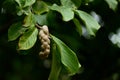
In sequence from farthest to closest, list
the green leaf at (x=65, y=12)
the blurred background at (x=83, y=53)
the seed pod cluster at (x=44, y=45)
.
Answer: the blurred background at (x=83, y=53), the green leaf at (x=65, y=12), the seed pod cluster at (x=44, y=45)

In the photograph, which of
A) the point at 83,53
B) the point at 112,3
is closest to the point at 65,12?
the point at 112,3

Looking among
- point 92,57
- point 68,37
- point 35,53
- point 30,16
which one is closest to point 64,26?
point 68,37

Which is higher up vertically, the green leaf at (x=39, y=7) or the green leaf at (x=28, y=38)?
the green leaf at (x=39, y=7)

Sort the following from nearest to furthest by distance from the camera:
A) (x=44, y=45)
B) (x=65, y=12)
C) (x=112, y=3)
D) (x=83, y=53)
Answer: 1. (x=44, y=45)
2. (x=65, y=12)
3. (x=112, y=3)
4. (x=83, y=53)

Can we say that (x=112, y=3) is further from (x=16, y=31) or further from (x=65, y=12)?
(x=16, y=31)

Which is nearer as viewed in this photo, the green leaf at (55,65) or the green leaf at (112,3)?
the green leaf at (55,65)

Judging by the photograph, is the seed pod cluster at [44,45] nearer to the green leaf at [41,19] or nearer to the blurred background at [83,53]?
the green leaf at [41,19]

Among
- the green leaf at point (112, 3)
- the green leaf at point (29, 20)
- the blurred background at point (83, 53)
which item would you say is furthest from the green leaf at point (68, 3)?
the blurred background at point (83, 53)
